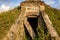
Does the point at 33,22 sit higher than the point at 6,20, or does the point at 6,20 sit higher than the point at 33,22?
the point at 33,22

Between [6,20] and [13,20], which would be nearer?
[13,20]

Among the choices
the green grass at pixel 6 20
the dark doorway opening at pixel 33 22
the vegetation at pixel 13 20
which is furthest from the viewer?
the green grass at pixel 6 20

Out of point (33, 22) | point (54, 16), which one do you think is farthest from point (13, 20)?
point (54, 16)

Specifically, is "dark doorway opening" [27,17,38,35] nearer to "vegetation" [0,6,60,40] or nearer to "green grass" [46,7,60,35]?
"vegetation" [0,6,60,40]

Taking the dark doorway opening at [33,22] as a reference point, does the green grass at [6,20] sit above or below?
below

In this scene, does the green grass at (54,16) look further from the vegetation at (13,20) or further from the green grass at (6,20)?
the green grass at (6,20)

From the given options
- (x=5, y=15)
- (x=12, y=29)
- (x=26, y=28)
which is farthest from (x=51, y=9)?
(x=12, y=29)

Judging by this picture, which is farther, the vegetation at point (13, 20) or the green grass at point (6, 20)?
the green grass at point (6, 20)

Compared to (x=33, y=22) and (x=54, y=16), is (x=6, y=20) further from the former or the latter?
(x=54, y=16)

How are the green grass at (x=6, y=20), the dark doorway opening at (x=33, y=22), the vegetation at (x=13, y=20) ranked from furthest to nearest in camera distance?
the green grass at (x=6, y=20), the dark doorway opening at (x=33, y=22), the vegetation at (x=13, y=20)

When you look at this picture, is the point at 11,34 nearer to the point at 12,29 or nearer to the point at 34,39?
the point at 12,29

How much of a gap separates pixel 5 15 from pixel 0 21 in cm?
104

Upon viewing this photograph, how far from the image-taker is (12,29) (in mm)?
9578

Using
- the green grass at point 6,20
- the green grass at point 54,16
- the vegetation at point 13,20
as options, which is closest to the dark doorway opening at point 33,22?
the vegetation at point 13,20
